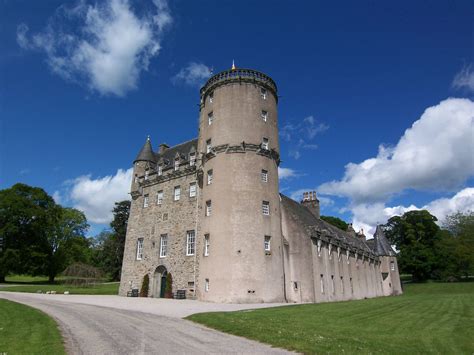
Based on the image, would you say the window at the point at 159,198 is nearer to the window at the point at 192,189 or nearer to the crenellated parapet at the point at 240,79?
the window at the point at 192,189

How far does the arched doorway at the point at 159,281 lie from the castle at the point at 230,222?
0.09m

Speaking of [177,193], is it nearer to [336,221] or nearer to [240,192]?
[240,192]

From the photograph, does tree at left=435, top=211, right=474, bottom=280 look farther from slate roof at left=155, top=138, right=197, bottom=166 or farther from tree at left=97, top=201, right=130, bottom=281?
tree at left=97, top=201, right=130, bottom=281

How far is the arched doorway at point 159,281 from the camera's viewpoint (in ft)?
97.8

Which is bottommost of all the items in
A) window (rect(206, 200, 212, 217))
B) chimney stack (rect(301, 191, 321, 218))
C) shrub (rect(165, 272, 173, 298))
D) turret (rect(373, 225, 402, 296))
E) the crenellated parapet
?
shrub (rect(165, 272, 173, 298))

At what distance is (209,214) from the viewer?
26969 mm

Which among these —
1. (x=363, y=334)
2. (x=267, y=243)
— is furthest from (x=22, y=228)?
(x=363, y=334)

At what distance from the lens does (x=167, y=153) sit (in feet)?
124

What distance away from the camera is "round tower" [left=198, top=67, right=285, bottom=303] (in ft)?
79.7

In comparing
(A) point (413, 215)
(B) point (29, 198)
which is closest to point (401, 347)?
(B) point (29, 198)

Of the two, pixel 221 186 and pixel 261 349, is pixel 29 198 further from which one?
pixel 261 349

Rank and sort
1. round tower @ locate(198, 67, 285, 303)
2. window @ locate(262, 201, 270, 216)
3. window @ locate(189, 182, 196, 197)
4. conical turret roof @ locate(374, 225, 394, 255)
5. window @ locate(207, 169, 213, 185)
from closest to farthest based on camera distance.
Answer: round tower @ locate(198, 67, 285, 303) < window @ locate(262, 201, 270, 216) < window @ locate(207, 169, 213, 185) < window @ locate(189, 182, 196, 197) < conical turret roof @ locate(374, 225, 394, 255)

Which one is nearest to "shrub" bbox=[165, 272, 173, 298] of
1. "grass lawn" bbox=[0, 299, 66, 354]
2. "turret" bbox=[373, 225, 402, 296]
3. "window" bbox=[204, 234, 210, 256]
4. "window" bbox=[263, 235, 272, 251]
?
"window" bbox=[204, 234, 210, 256]

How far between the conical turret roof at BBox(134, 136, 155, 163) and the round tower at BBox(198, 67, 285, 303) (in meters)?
9.29
